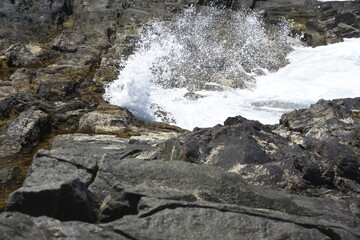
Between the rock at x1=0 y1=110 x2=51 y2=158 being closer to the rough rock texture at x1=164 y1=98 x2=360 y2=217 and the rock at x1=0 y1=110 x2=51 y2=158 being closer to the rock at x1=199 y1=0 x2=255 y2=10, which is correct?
the rough rock texture at x1=164 y1=98 x2=360 y2=217

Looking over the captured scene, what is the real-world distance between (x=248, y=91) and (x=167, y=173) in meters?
21.4

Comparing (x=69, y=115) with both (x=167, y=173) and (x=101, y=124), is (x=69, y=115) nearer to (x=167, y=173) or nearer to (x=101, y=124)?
(x=101, y=124)

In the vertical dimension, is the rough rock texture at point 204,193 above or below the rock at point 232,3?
below

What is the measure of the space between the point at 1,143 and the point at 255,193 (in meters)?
9.55

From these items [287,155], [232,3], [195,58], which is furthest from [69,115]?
[232,3]

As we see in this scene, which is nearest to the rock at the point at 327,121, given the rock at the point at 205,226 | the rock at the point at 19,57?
the rock at the point at 205,226

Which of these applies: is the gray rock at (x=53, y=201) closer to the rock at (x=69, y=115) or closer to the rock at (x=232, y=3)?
the rock at (x=69, y=115)

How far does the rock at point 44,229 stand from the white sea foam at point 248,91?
1681cm

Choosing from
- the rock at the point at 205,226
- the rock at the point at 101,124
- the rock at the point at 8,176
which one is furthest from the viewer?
the rock at the point at 101,124

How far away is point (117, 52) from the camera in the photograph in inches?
1154

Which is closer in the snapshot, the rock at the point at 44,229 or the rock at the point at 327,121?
the rock at the point at 44,229

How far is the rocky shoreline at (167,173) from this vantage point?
5586 mm

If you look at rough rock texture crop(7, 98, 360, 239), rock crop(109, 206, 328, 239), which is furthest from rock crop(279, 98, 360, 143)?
rock crop(109, 206, 328, 239)

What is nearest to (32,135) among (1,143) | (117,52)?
(1,143)
